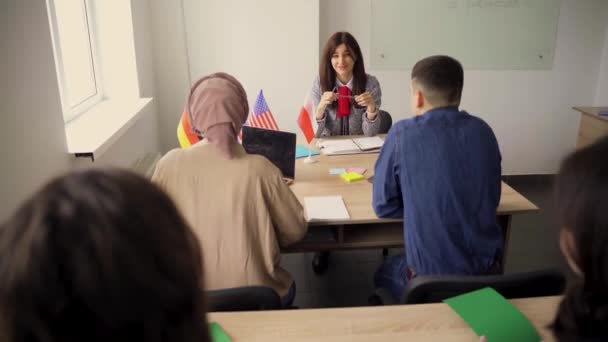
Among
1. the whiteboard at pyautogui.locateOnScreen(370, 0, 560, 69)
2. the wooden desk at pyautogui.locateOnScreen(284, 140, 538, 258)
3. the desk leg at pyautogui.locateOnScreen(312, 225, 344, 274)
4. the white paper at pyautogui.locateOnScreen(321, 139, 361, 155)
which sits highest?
the whiteboard at pyautogui.locateOnScreen(370, 0, 560, 69)

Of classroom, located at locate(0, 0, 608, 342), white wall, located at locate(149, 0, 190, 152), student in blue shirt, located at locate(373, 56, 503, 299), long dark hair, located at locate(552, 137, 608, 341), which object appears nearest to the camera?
long dark hair, located at locate(552, 137, 608, 341)

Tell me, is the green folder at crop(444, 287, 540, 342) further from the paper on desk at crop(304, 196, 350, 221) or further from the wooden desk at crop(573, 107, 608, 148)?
the wooden desk at crop(573, 107, 608, 148)

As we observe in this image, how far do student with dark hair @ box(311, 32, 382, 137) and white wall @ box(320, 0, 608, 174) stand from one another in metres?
1.06

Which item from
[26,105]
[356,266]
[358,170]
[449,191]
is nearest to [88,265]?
[449,191]

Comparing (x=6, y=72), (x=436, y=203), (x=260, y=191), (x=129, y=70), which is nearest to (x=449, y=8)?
(x=129, y=70)

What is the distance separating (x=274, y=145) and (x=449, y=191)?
93 cm

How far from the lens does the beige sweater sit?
1.50 m

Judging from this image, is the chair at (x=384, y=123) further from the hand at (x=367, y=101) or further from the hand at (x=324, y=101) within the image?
the hand at (x=324, y=101)

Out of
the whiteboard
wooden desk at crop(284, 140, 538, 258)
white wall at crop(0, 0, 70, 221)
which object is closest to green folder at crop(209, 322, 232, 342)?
wooden desk at crop(284, 140, 538, 258)

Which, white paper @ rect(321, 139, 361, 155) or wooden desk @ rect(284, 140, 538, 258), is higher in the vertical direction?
white paper @ rect(321, 139, 361, 155)

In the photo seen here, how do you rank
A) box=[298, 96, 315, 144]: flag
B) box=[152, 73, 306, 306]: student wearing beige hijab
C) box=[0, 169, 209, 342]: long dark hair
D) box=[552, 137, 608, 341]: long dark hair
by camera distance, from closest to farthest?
box=[0, 169, 209, 342]: long dark hair
box=[552, 137, 608, 341]: long dark hair
box=[152, 73, 306, 306]: student wearing beige hijab
box=[298, 96, 315, 144]: flag

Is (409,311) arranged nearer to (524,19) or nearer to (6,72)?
(6,72)

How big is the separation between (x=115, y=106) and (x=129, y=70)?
33 centimetres

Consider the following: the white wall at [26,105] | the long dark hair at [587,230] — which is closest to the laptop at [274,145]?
the white wall at [26,105]
